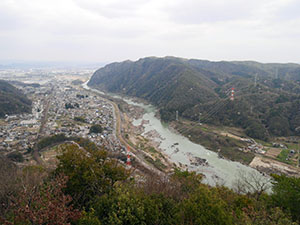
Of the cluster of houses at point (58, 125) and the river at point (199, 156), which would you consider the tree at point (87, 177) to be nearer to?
the cluster of houses at point (58, 125)

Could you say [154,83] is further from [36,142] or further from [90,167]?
[90,167]

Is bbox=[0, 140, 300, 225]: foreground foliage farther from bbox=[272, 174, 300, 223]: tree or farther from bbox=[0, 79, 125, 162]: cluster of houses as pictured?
bbox=[0, 79, 125, 162]: cluster of houses

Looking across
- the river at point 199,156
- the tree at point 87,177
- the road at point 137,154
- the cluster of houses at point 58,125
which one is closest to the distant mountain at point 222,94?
the river at point 199,156

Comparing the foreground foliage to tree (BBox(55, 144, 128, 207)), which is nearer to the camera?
the foreground foliage

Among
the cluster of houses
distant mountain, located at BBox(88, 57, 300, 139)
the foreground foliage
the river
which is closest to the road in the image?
the cluster of houses

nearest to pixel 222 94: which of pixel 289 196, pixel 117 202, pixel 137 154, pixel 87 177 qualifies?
pixel 137 154

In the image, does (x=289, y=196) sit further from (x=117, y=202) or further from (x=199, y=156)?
(x=199, y=156)
